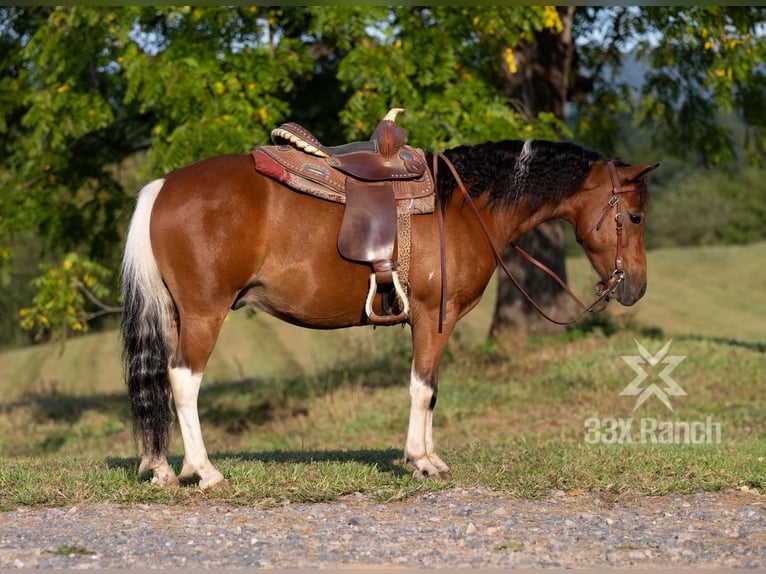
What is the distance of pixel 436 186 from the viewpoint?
6895mm

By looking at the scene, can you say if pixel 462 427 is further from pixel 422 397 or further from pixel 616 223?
pixel 616 223

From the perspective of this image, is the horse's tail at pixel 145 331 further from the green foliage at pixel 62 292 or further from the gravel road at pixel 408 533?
the green foliage at pixel 62 292

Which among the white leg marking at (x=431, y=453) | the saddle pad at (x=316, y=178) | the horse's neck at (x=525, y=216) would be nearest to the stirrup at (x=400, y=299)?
the saddle pad at (x=316, y=178)

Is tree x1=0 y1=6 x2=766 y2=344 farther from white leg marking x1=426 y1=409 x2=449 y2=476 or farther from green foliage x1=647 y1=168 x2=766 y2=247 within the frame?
green foliage x1=647 y1=168 x2=766 y2=247

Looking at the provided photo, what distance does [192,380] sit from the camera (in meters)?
6.42

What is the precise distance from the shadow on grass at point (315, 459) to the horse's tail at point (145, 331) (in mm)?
643

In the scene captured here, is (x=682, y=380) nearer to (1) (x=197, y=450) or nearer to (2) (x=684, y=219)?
(1) (x=197, y=450)

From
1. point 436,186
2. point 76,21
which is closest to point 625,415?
point 436,186

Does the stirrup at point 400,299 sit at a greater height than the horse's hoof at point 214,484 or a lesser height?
greater

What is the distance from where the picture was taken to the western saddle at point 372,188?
656 centimetres

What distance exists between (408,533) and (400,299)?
176cm

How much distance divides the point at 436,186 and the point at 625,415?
21.9 feet

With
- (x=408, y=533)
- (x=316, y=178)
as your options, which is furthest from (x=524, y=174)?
(x=408, y=533)

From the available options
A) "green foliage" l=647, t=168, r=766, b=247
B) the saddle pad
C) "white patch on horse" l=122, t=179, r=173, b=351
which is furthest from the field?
"green foliage" l=647, t=168, r=766, b=247
